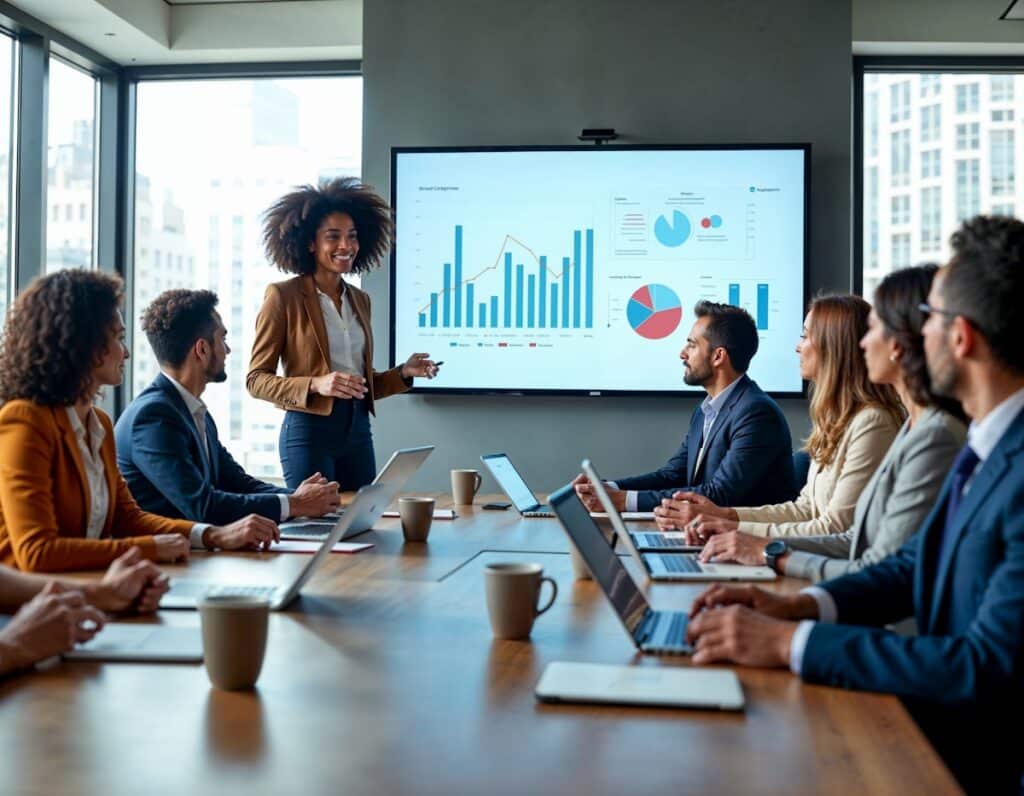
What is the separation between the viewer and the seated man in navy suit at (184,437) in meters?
2.74

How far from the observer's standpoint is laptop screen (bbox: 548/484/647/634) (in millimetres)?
1562

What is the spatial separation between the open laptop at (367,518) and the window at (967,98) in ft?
13.2

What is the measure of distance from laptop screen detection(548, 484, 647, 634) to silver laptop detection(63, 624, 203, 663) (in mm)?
515

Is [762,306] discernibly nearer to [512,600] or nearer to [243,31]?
[243,31]

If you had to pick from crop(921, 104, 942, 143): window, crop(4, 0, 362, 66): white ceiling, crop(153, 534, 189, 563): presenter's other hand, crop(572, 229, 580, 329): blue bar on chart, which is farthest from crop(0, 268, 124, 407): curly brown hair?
crop(921, 104, 942, 143): window

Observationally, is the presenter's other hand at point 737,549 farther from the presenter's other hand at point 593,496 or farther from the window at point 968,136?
the window at point 968,136

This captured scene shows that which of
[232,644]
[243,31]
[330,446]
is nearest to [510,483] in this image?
[330,446]

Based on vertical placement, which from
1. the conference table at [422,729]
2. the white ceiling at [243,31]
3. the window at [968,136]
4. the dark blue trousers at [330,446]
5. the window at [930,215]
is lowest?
the conference table at [422,729]

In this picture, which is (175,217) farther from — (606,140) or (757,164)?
(757,164)

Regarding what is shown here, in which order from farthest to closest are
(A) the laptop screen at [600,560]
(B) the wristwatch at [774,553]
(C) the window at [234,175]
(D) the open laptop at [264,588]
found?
1. (C) the window at [234,175]
2. (B) the wristwatch at [774,553]
3. (D) the open laptop at [264,588]
4. (A) the laptop screen at [600,560]

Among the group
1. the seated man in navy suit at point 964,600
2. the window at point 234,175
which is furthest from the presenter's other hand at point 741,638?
the window at point 234,175

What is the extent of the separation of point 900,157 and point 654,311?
1.53 m

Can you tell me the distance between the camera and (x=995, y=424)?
1.57 metres

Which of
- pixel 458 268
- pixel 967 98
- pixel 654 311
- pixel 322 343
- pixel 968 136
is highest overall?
pixel 967 98
